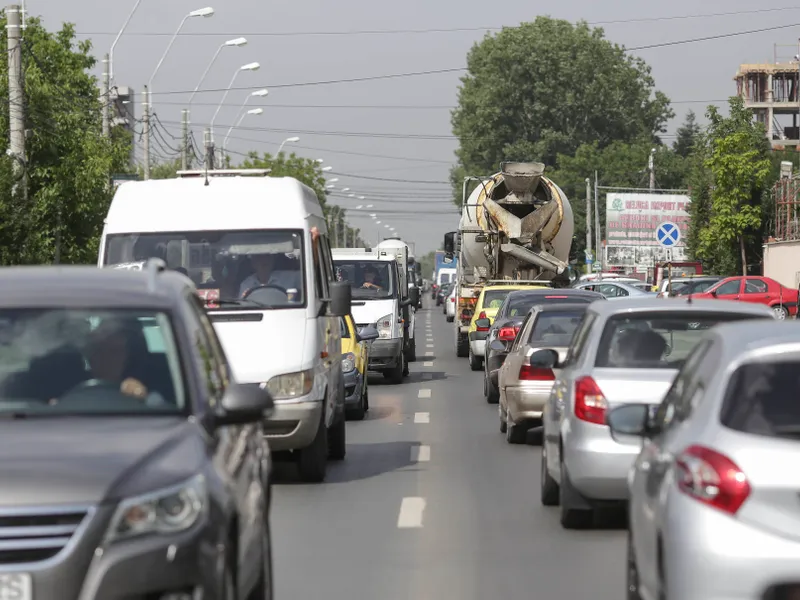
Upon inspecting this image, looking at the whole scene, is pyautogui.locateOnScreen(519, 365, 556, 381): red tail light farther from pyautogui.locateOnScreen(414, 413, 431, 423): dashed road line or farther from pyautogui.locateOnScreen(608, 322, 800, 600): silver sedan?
pyautogui.locateOnScreen(608, 322, 800, 600): silver sedan

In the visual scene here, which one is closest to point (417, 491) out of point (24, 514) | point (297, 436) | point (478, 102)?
point (297, 436)

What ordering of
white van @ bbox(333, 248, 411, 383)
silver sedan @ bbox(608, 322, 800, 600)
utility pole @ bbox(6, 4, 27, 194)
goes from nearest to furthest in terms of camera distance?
silver sedan @ bbox(608, 322, 800, 600)
white van @ bbox(333, 248, 411, 383)
utility pole @ bbox(6, 4, 27, 194)

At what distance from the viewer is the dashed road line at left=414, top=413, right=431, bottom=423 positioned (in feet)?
62.8

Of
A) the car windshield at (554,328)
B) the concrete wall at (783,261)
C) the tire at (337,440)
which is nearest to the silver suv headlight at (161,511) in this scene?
the tire at (337,440)

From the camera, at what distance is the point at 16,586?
16.4 ft

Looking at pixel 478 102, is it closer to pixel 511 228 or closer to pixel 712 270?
pixel 712 270

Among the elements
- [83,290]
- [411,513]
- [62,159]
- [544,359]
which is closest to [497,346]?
[544,359]

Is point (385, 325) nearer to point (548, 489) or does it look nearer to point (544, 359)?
point (544, 359)

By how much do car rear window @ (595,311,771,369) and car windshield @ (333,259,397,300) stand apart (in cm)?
1682

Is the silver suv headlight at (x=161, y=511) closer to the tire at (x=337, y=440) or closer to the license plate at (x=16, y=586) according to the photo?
the license plate at (x=16, y=586)

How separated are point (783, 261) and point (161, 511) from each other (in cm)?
5679

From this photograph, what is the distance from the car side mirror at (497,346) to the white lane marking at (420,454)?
410cm

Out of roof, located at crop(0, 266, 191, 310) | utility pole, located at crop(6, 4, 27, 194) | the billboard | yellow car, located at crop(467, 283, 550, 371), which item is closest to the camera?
roof, located at crop(0, 266, 191, 310)

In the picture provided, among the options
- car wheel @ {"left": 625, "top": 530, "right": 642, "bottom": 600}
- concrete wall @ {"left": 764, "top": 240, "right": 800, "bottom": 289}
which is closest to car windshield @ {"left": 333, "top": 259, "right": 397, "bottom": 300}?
car wheel @ {"left": 625, "top": 530, "right": 642, "bottom": 600}
